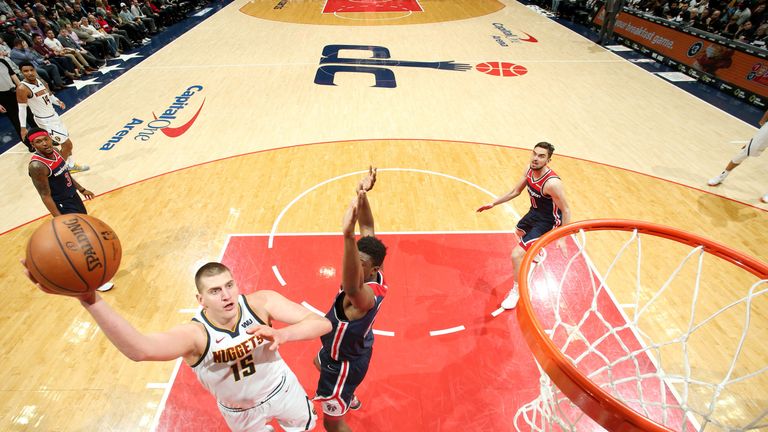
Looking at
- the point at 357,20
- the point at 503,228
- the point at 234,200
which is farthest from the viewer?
the point at 357,20

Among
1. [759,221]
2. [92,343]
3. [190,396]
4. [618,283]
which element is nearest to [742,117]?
[759,221]

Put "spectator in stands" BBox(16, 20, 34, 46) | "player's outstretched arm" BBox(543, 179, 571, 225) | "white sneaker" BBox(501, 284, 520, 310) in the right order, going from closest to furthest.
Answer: "player's outstretched arm" BBox(543, 179, 571, 225)
"white sneaker" BBox(501, 284, 520, 310)
"spectator in stands" BBox(16, 20, 34, 46)

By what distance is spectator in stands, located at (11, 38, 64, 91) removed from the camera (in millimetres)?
9484

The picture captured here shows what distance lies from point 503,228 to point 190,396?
4329 millimetres

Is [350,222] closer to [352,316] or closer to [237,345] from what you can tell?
[352,316]

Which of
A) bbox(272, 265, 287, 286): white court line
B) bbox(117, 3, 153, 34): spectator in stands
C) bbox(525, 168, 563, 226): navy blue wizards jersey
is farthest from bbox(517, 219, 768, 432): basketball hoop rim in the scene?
bbox(117, 3, 153, 34): spectator in stands

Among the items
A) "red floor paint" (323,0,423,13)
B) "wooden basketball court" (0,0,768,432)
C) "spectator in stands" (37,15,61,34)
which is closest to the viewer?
"wooden basketball court" (0,0,768,432)

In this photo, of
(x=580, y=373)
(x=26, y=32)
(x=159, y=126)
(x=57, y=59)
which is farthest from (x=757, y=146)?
(x=26, y=32)

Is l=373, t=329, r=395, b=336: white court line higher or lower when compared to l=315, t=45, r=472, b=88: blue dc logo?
lower

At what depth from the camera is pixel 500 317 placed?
442 centimetres

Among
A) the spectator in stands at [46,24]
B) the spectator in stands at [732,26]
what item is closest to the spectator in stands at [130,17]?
the spectator in stands at [46,24]

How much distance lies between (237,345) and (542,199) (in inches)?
133

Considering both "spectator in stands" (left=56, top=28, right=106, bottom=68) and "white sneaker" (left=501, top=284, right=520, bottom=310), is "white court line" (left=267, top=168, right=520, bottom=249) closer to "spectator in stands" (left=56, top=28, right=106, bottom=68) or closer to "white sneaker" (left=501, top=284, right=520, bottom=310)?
"white sneaker" (left=501, top=284, right=520, bottom=310)

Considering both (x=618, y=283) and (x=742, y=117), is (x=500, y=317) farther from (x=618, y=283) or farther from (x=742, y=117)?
(x=742, y=117)
